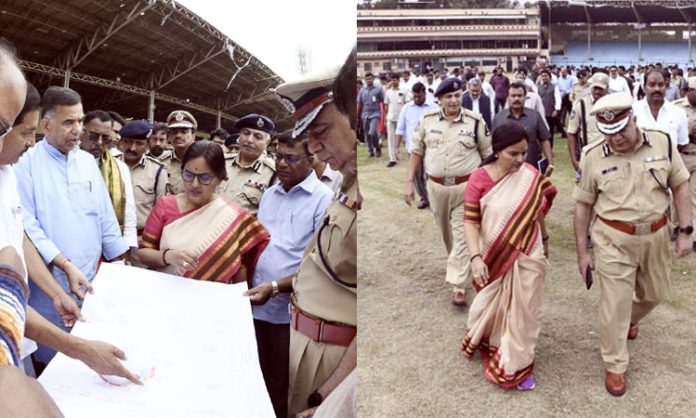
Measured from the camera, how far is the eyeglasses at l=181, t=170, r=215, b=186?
706 millimetres

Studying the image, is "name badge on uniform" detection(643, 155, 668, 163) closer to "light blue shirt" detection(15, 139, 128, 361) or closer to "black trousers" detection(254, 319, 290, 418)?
"black trousers" detection(254, 319, 290, 418)

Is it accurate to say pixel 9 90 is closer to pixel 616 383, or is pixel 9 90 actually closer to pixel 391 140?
pixel 616 383

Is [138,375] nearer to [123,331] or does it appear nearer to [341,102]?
[123,331]

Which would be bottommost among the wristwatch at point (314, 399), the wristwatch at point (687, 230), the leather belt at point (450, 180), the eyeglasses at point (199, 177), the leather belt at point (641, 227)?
the wristwatch at point (687, 230)

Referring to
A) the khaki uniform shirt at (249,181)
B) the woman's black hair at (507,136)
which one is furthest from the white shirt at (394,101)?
the khaki uniform shirt at (249,181)

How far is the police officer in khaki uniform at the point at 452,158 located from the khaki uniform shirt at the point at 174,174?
2.89m

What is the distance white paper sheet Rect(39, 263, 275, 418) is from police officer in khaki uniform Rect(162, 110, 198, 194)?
5.0 inches

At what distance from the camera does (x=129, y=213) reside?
0.66m

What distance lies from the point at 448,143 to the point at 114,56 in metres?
3.09

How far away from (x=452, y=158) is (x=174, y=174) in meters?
2.98

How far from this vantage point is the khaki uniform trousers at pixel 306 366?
75cm

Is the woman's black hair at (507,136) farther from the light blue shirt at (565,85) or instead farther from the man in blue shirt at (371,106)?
the light blue shirt at (565,85)

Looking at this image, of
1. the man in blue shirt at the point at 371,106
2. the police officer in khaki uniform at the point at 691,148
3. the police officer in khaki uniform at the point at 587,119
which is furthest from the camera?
the man in blue shirt at the point at 371,106

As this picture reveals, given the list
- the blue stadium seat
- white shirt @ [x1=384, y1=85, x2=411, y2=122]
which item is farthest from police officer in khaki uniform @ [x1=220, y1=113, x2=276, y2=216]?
the blue stadium seat
